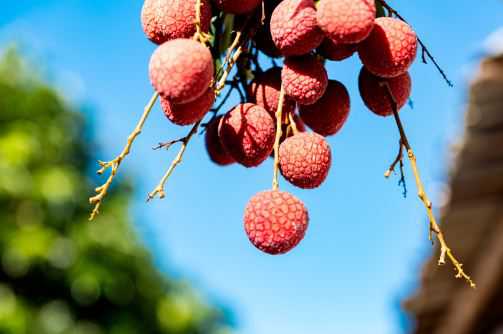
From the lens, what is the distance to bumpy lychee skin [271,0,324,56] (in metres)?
0.58

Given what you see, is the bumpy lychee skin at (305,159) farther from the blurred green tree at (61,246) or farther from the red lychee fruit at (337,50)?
the blurred green tree at (61,246)

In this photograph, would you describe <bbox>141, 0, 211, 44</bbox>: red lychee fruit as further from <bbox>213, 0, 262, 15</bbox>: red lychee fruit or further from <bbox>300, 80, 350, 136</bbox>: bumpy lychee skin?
<bbox>300, 80, 350, 136</bbox>: bumpy lychee skin

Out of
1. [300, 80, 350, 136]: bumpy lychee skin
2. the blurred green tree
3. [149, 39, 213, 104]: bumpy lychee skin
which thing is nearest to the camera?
[149, 39, 213, 104]: bumpy lychee skin

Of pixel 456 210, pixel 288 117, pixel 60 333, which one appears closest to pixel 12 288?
pixel 60 333

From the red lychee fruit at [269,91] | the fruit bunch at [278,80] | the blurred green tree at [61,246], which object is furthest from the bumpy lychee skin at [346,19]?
the blurred green tree at [61,246]

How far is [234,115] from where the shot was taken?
0.67 metres

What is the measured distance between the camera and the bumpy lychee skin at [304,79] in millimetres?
616

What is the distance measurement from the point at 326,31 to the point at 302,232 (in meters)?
0.19

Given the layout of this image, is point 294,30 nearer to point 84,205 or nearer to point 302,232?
point 302,232

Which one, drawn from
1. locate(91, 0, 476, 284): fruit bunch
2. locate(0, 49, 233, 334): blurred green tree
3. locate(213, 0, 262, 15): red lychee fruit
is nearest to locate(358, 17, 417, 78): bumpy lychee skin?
locate(91, 0, 476, 284): fruit bunch

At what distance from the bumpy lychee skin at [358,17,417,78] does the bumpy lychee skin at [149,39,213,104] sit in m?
0.14

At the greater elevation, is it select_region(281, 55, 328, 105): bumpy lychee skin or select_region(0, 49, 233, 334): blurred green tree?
select_region(281, 55, 328, 105): bumpy lychee skin

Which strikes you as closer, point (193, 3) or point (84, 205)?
point (193, 3)

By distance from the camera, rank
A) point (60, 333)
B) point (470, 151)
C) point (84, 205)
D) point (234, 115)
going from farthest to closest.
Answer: point (84, 205), point (60, 333), point (470, 151), point (234, 115)
